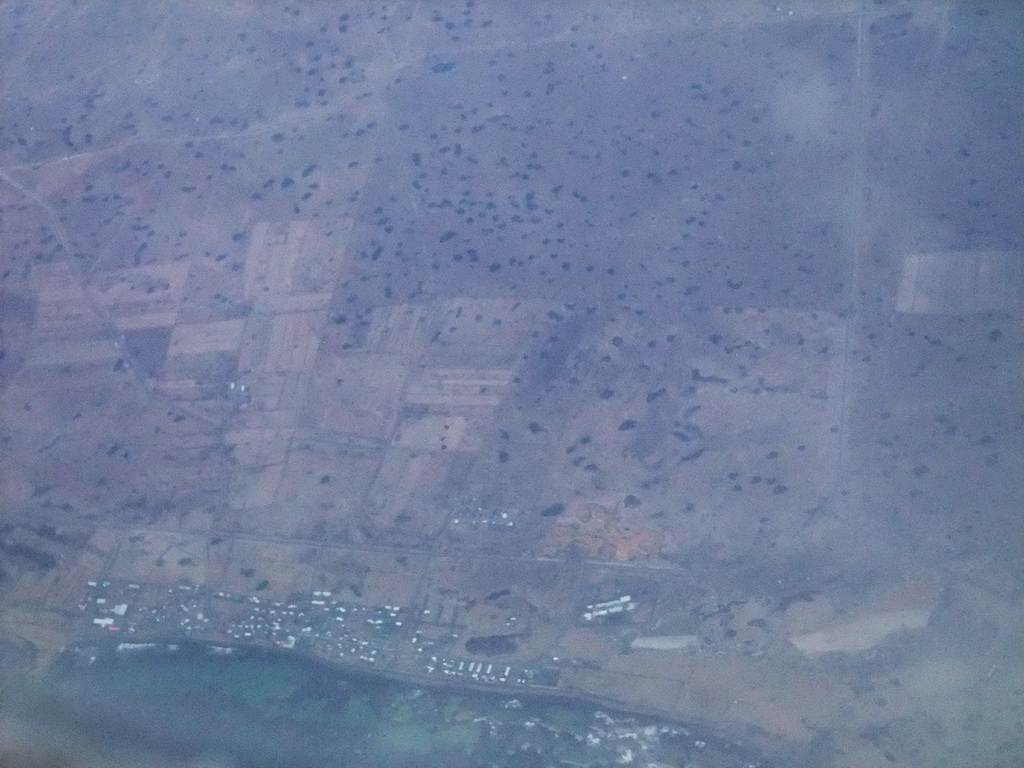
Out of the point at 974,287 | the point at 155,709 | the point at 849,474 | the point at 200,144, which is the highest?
the point at 200,144

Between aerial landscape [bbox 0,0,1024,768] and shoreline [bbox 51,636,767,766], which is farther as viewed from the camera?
aerial landscape [bbox 0,0,1024,768]

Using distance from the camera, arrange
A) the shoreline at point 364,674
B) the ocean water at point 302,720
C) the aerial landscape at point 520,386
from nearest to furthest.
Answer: the shoreline at point 364,674 → the ocean water at point 302,720 → the aerial landscape at point 520,386

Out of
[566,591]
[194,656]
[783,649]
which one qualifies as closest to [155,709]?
[194,656]

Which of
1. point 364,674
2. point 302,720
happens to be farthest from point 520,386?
point 302,720

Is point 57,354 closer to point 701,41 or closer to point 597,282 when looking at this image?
point 597,282

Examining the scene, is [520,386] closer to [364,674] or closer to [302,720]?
[364,674]
